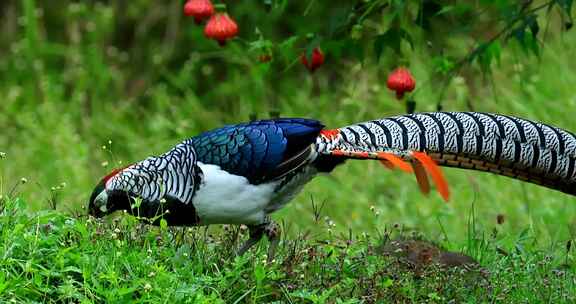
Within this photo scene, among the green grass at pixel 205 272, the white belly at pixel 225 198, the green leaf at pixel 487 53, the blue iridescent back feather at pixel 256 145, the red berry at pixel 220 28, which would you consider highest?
the red berry at pixel 220 28

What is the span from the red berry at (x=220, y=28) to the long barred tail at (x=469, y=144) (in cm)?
58

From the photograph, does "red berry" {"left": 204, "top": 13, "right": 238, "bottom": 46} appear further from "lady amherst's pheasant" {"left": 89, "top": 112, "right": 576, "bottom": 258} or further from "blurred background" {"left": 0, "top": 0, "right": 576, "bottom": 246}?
"lady amherst's pheasant" {"left": 89, "top": 112, "right": 576, "bottom": 258}

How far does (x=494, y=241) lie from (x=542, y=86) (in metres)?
3.35

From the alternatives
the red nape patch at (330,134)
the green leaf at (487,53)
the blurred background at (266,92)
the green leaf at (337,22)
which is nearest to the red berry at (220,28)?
the blurred background at (266,92)

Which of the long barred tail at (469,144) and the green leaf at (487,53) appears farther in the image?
the green leaf at (487,53)

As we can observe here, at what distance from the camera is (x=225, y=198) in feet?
14.6

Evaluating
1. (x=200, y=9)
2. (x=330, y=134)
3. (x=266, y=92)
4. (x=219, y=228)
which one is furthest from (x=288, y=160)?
(x=266, y=92)

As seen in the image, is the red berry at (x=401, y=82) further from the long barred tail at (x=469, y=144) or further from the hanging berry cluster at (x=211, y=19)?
the hanging berry cluster at (x=211, y=19)

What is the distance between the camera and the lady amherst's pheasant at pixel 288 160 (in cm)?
447

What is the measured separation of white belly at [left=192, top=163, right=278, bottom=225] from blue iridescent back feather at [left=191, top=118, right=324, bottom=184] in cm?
3

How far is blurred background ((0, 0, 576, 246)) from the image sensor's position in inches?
273

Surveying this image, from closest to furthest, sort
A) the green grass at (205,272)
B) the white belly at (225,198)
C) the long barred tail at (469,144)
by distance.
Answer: the green grass at (205,272)
the white belly at (225,198)
the long barred tail at (469,144)

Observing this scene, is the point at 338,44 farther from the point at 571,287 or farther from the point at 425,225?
the point at 425,225

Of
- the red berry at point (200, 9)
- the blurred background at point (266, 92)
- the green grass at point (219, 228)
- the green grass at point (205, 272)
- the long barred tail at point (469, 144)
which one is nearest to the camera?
the green grass at point (205, 272)
